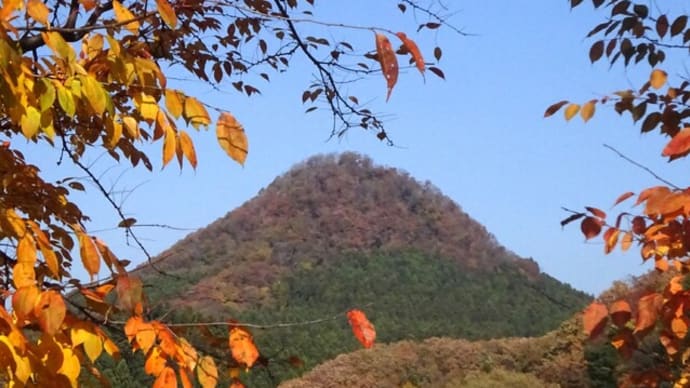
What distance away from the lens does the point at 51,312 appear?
3.72 feet

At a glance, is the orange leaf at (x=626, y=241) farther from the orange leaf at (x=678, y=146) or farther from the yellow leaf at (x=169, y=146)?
the yellow leaf at (x=169, y=146)

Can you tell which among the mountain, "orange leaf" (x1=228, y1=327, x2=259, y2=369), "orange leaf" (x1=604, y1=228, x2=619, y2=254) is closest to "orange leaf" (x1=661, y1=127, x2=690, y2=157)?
"orange leaf" (x1=604, y1=228, x2=619, y2=254)

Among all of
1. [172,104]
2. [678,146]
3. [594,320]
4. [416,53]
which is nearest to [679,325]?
[594,320]

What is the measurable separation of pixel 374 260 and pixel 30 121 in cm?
3234

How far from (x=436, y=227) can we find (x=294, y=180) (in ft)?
26.2

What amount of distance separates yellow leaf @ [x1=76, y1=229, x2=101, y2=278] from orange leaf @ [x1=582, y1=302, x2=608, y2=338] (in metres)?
0.82

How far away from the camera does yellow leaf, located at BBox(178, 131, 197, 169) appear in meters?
1.29

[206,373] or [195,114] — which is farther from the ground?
[195,114]

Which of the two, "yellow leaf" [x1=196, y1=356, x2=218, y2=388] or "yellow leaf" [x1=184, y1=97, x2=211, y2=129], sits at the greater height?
"yellow leaf" [x1=184, y1=97, x2=211, y2=129]

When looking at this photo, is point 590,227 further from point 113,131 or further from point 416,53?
point 113,131

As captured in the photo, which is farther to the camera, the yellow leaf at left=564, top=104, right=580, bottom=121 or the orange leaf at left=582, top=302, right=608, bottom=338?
the yellow leaf at left=564, top=104, right=580, bottom=121

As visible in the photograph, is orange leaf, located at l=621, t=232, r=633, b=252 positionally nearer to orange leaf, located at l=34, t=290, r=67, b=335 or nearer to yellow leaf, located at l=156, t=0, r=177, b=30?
yellow leaf, located at l=156, t=0, r=177, b=30

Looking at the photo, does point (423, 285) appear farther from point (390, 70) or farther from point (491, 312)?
point (390, 70)

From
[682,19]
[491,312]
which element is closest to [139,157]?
[682,19]
